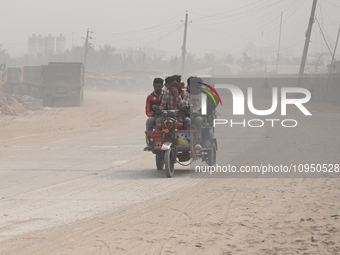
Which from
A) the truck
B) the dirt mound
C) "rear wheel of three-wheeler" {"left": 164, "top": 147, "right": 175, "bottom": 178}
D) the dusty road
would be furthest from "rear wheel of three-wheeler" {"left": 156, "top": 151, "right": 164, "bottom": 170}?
the truck

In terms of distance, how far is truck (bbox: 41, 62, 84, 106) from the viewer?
36125mm

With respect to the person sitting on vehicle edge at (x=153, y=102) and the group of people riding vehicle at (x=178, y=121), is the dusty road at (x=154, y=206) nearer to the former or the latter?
the group of people riding vehicle at (x=178, y=121)

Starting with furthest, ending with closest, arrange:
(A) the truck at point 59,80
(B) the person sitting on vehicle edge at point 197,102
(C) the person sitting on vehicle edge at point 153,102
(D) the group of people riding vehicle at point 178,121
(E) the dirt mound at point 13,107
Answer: (A) the truck at point 59,80 < (E) the dirt mound at point 13,107 < (C) the person sitting on vehicle edge at point 153,102 < (B) the person sitting on vehicle edge at point 197,102 < (D) the group of people riding vehicle at point 178,121

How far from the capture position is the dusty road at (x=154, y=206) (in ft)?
17.4

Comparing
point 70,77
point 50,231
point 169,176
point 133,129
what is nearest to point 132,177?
point 169,176

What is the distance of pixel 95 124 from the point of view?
24531 mm

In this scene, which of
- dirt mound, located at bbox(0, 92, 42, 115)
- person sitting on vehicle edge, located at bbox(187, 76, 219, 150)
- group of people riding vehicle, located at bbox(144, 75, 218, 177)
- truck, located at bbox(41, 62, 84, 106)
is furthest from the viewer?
truck, located at bbox(41, 62, 84, 106)

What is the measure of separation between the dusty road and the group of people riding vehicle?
60 centimetres

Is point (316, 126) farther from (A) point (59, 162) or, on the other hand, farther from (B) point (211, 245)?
(B) point (211, 245)

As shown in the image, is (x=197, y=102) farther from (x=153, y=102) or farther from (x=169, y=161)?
(x=169, y=161)

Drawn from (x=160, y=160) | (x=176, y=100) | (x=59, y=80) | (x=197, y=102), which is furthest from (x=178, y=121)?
(x=59, y=80)

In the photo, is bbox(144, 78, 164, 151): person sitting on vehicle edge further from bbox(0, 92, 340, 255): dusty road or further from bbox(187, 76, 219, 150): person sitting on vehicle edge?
bbox(0, 92, 340, 255): dusty road

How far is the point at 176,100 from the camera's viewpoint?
10.2 metres

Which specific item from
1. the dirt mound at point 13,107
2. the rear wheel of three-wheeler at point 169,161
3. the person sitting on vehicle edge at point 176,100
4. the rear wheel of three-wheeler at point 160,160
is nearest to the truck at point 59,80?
Result: the dirt mound at point 13,107
